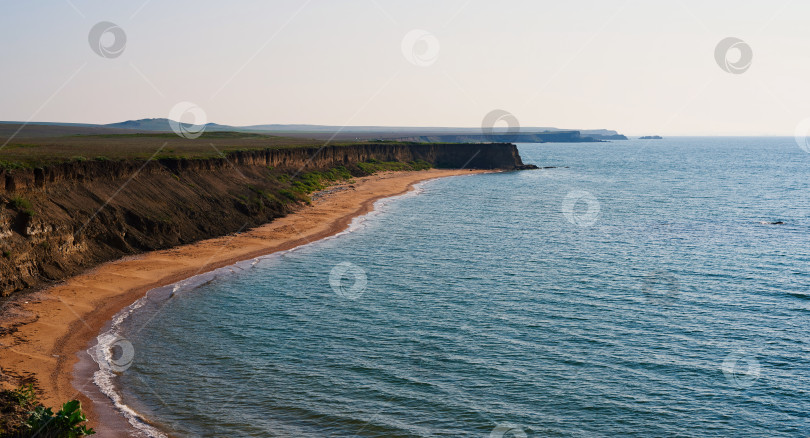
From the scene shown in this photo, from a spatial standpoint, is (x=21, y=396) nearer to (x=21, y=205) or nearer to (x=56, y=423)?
(x=56, y=423)

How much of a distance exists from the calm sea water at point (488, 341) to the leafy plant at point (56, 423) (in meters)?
3.10

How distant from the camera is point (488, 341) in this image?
28562 millimetres

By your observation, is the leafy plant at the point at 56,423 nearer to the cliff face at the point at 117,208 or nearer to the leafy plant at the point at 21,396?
the leafy plant at the point at 21,396

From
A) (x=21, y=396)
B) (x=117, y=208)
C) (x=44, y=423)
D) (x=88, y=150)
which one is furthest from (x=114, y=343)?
(x=88, y=150)

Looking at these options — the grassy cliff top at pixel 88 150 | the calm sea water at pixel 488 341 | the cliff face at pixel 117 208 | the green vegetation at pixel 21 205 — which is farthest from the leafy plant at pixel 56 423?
the grassy cliff top at pixel 88 150

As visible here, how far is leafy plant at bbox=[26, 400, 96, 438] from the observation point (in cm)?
1825

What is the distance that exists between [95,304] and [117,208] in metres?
15.0

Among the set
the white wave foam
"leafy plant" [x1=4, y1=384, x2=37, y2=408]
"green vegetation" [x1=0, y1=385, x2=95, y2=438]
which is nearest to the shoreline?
the white wave foam

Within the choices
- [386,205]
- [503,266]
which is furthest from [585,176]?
[503,266]

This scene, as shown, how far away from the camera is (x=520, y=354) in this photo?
26.9 meters

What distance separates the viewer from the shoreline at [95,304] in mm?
23344

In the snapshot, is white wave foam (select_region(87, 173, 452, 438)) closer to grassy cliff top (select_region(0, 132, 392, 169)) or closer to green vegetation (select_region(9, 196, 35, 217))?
green vegetation (select_region(9, 196, 35, 217))

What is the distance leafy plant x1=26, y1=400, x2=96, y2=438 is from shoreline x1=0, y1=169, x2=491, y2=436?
1828 millimetres

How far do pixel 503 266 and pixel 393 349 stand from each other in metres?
17.8
